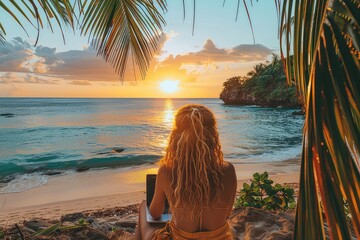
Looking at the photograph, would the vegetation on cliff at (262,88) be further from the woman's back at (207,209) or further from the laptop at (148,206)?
Result: the woman's back at (207,209)

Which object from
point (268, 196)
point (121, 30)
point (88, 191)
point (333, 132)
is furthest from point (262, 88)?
point (333, 132)

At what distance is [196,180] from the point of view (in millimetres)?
2025

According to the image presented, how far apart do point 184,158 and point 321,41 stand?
1593 millimetres

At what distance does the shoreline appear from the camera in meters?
7.82

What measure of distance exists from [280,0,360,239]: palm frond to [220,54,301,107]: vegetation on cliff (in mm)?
50750

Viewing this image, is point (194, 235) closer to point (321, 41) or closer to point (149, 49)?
point (149, 49)

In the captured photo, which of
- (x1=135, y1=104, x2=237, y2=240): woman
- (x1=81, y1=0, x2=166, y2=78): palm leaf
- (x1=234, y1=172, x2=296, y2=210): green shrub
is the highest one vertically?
(x1=81, y1=0, x2=166, y2=78): palm leaf

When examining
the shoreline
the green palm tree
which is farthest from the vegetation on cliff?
the green palm tree

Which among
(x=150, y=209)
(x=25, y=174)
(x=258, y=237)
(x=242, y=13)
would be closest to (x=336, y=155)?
(x=242, y=13)

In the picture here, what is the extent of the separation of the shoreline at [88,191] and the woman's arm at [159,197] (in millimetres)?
5521

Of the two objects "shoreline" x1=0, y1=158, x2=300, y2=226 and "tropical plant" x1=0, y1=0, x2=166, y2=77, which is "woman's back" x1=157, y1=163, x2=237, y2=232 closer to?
"tropical plant" x1=0, y1=0, x2=166, y2=77

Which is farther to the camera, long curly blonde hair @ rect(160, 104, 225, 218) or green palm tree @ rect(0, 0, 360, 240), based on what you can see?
long curly blonde hair @ rect(160, 104, 225, 218)

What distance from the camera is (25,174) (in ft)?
43.6

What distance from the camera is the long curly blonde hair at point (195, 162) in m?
2.03
